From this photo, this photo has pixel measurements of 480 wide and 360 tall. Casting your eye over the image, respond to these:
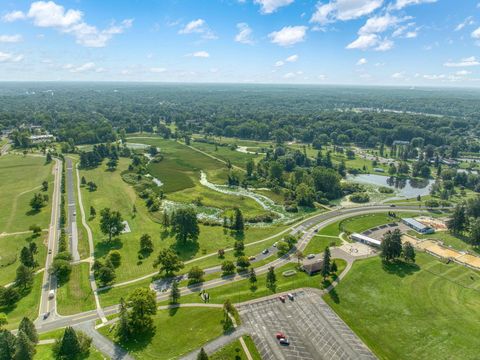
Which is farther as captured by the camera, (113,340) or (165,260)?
(165,260)

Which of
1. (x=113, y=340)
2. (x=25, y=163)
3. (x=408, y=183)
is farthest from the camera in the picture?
(x=25, y=163)

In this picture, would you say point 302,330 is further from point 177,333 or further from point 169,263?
point 169,263

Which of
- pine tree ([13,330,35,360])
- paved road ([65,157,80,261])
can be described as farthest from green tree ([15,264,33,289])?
pine tree ([13,330,35,360])

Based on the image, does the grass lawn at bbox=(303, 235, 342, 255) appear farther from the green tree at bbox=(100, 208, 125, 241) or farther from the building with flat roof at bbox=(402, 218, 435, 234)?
the green tree at bbox=(100, 208, 125, 241)

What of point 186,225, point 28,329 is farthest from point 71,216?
point 28,329

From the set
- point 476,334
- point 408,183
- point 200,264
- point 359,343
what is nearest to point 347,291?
point 359,343

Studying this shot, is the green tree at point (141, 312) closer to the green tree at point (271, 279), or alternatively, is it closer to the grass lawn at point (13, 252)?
the green tree at point (271, 279)

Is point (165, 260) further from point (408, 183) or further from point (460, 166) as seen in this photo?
point (460, 166)
